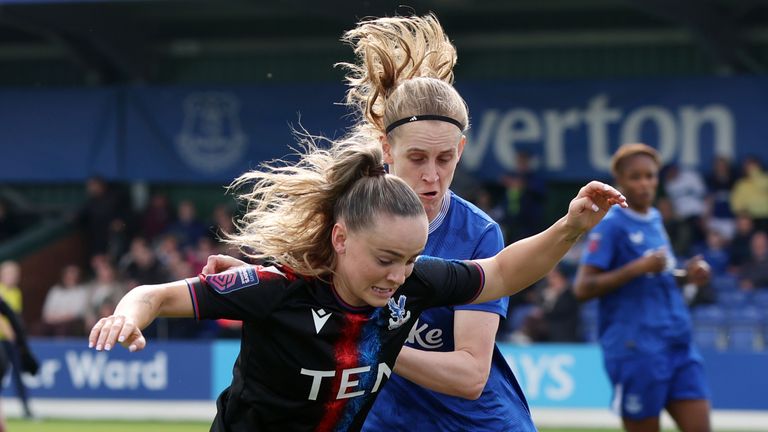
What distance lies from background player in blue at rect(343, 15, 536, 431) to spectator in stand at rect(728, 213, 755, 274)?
36.9ft

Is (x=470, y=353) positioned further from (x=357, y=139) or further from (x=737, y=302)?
(x=737, y=302)

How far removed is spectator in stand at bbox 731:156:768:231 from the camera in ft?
51.9

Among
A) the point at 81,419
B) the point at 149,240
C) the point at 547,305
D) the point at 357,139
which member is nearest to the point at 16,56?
the point at 149,240

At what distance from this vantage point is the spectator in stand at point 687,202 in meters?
15.5

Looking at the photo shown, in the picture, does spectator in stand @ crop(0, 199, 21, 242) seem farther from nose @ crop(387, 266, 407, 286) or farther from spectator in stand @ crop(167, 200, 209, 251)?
nose @ crop(387, 266, 407, 286)

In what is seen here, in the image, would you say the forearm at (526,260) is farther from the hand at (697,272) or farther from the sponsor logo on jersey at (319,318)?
the hand at (697,272)

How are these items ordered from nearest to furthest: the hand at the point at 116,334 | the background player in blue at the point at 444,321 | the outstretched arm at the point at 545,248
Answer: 1. the hand at the point at 116,334
2. the outstretched arm at the point at 545,248
3. the background player in blue at the point at 444,321

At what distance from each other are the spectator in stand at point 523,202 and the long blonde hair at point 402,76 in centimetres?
1082

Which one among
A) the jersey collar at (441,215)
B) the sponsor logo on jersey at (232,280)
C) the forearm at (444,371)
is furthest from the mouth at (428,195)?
the sponsor logo on jersey at (232,280)

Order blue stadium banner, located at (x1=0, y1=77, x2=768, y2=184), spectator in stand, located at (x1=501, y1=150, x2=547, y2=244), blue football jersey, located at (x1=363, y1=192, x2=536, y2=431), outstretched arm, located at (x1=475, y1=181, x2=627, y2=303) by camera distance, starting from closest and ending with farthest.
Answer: outstretched arm, located at (x1=475, y1=181, x2=627, y2=303) < blue football jersey, located at (x1=363, y1=192, x2=536, y2=431) < spectator in stand, located at (x1=501, y1=150, x2=547, y2=244) < blue stadium banner, located at (x1=0, y1=77, x2=768, y2=184)

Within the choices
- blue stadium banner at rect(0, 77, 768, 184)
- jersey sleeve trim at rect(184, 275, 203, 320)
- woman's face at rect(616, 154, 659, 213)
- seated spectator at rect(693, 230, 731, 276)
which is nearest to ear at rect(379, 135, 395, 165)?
jersey sleeve trim at rect(184, 275, 203, 320)

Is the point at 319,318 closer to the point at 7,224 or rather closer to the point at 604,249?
the point at 604,249

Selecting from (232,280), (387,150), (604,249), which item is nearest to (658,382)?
(604,249)

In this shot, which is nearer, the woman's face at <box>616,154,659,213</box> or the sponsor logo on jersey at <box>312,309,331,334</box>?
the sponsor logo on jersey at <box>312,309,331,334</box>
